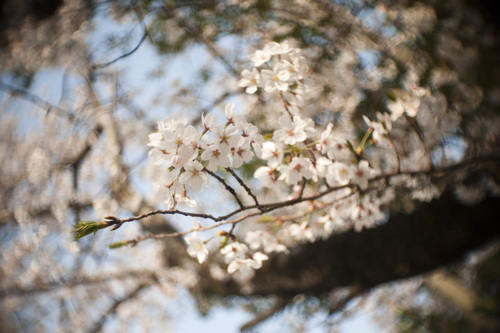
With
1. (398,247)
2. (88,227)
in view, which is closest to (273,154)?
(88,227)

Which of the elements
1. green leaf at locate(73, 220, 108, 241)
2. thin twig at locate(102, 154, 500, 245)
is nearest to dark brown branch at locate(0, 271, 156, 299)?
thin twig at locate(102, 154, 500, 245)

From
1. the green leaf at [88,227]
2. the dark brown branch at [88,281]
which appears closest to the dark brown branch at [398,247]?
the green leaf at [88,227]

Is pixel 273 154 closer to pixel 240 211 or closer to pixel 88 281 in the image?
pixel 240 211

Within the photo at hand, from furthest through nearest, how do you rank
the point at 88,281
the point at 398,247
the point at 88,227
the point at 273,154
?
the point at 88,281, the point at 398,247, the point at 273,154, the point at 88,227

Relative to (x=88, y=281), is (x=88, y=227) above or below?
above

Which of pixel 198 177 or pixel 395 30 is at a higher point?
pixel 198 177

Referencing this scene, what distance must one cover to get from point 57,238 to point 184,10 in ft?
8.39

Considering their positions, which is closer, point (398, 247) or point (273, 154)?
point (273, 154)

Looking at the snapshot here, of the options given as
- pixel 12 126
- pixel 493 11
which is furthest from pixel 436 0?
pixel 12 126

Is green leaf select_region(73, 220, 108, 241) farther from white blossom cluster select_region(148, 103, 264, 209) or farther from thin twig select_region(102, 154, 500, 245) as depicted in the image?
white blossom cluster select_region(148, 103, 264, 209)

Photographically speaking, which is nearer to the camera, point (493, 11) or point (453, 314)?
point (493, 11)

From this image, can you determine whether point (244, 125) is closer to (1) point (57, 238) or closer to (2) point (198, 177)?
(2) point (198, 177)

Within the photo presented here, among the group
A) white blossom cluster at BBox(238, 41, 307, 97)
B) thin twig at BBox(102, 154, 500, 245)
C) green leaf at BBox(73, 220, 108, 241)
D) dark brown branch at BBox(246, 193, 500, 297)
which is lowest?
dark brown branch at BBox(246, 193, 500, 297)

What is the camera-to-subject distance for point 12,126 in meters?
5.15
